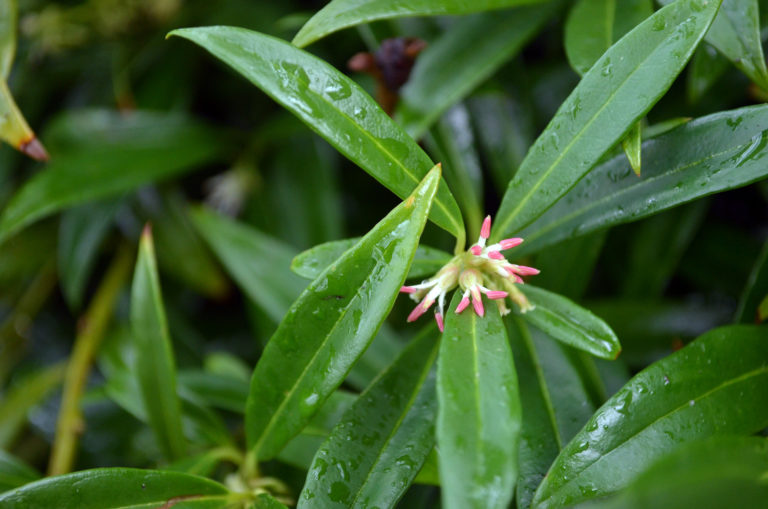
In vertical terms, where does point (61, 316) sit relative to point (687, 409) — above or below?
below

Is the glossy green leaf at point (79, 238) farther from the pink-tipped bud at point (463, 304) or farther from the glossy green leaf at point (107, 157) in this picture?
the pink-tipped bud at point (463, 304)

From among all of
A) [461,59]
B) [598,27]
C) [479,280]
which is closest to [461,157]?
[461,59]

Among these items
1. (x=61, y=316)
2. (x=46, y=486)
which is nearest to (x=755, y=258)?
(x=46, y=486)

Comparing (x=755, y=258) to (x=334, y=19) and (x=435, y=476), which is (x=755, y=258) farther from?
(x=334, y=19)

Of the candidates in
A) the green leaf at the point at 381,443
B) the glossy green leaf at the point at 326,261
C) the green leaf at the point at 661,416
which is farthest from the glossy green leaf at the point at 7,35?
the green leaf at the point at 661,416

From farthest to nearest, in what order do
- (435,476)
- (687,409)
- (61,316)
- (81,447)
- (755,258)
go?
(61,316), (81,447), (755,258), (435,476), (687,409)

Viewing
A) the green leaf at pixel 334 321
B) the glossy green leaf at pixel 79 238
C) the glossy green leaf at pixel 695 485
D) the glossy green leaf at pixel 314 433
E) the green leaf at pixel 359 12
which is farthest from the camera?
the glossy green leaf at pixel 79 238
